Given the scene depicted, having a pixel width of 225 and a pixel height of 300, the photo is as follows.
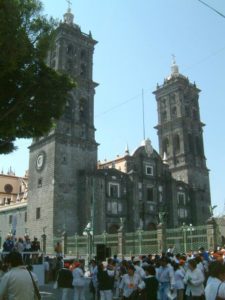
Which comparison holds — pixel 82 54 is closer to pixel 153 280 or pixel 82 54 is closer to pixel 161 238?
pixel 161 238

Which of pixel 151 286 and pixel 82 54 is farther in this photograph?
pixel 82 54

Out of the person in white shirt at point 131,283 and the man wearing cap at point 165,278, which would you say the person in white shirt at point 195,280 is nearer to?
the man wearing cap at point 165,278

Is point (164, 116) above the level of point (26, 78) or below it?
above

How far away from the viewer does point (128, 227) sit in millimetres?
43312

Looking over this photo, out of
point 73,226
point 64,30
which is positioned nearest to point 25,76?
point 73,226

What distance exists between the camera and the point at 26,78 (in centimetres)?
1191

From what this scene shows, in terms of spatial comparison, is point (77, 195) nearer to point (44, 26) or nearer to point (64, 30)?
point (64, 30)

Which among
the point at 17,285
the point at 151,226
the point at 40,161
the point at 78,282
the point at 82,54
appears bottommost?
the point at 78,282

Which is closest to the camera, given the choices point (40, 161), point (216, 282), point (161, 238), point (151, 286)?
point (216, 282)

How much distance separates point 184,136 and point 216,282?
4958cm

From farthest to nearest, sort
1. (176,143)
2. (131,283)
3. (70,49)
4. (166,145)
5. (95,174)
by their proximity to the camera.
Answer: (166,145) < (176,143) < (70,49) < (95,174) < (131,283)

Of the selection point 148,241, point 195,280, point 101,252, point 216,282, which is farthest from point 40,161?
point 216,282

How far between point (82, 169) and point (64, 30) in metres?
16.4

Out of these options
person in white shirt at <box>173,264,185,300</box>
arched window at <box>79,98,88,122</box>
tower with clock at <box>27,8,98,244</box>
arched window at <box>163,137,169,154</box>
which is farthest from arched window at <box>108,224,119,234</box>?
person in white shirt at <box>173,264,185,300</box>
